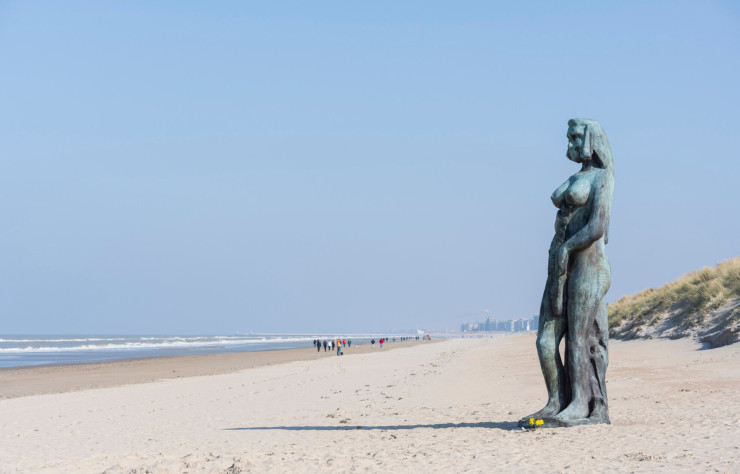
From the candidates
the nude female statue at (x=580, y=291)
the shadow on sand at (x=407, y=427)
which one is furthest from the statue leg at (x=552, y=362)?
the shadow on sand at (x=407, y=427)

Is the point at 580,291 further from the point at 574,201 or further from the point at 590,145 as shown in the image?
the point at 590,145

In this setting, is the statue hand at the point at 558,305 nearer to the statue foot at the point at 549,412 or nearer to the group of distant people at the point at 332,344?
the statue foot at the point at 549,412

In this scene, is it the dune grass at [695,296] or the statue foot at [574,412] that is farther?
the dune grass at [695,296]

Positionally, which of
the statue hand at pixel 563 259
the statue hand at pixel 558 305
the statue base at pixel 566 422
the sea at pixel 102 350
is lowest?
the sea at pixel 102 350

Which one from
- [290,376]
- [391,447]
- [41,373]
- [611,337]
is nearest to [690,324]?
[611,337]

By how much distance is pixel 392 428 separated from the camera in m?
10.8

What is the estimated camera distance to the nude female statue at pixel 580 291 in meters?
9.39

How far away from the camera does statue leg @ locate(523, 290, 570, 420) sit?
957cm

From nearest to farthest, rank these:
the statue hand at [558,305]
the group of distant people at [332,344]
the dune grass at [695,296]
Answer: the statue hand at [558,305] → the dune grass at [695,296] → the group of distant people at [332,344]

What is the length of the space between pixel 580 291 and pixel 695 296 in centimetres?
1887

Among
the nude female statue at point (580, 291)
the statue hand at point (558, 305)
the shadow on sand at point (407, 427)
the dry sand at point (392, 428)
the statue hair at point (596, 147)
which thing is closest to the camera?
the dry sand at point (392, 428)

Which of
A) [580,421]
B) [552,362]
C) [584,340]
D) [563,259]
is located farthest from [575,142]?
[580,421]

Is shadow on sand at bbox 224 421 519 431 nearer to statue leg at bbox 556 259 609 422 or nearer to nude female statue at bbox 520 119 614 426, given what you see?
nude female statue at bbox 520 119 614 426

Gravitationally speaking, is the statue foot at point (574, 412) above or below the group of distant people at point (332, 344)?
above
